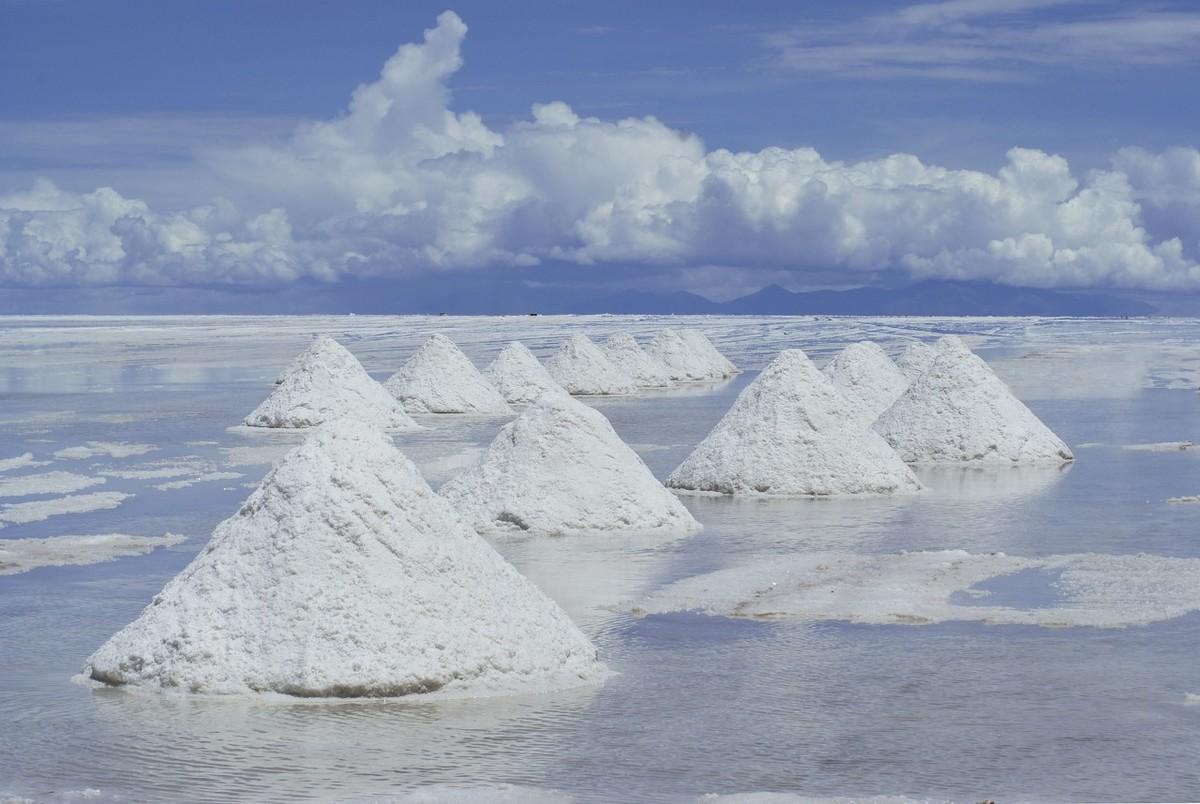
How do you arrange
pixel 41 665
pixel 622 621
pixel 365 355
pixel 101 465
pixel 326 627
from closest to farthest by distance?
pixel 326 627 < pixel 41 665 < pixel 622 621 < pixel 101 465 < pixel 365 355

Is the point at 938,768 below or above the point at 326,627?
below

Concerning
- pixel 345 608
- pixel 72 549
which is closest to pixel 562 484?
pixel 72 549

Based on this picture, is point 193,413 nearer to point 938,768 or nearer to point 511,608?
point 511,608

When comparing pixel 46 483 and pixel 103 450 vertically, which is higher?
pixel 103 450

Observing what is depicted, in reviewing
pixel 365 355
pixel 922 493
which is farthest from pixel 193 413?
pixel 365 355

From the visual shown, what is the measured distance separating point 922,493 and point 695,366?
30.9m

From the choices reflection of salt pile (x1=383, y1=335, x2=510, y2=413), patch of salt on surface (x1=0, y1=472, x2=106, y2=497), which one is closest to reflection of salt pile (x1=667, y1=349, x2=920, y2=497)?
patch of salt on surface (x1=0, y1=472, x2=106, y2=497)

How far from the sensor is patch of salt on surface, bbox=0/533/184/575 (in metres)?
14.8

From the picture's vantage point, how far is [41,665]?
1060cm

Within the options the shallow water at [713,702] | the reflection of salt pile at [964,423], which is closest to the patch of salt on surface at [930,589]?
the shallow water at [713,702]

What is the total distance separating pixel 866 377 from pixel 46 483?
17.9 m

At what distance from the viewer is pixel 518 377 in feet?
126

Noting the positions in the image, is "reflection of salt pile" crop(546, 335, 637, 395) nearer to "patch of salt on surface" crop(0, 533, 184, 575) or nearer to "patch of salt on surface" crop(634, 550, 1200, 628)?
"patch of salt on surface" crop(0, 533, 184, 575)

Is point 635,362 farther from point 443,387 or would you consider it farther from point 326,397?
point 326,397
